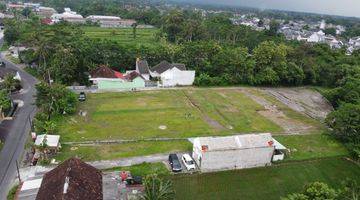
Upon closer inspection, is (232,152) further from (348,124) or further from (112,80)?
(112,80)

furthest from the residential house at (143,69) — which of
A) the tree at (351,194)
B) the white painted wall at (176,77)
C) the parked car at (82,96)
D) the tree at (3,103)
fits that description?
the tree at (351,194)

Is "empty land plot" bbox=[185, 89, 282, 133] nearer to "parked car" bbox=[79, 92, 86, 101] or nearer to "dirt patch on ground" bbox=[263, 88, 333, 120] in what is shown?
"dirt patch on ground" bbox=[263, 88, 333, 120]

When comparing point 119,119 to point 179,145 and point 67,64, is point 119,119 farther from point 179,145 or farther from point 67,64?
point 67,64

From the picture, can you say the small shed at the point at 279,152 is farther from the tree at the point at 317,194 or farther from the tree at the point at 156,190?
the tree at the point at 156,190

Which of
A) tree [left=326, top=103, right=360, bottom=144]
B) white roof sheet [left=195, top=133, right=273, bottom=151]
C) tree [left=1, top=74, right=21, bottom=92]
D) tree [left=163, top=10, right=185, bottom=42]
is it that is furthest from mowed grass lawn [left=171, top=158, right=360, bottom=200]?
tree [left=163, top=10, right=185, bottom=42]

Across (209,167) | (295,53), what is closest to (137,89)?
(209,167)
